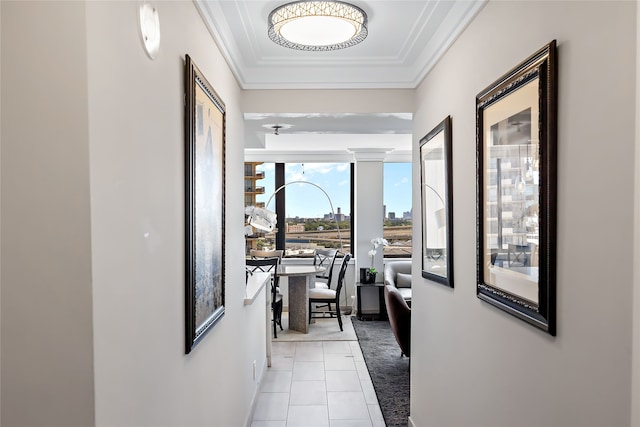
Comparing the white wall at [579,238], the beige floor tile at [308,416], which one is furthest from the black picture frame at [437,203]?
the beige floor tile at [308,416]

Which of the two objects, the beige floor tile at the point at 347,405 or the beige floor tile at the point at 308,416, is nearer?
the beige floor tile at the point at 308,416

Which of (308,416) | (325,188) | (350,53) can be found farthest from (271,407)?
(325,188)

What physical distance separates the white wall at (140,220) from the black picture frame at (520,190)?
3.57 ft

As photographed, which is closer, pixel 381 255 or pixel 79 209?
pixel 79 209

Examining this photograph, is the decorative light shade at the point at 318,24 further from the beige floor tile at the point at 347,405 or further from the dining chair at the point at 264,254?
the dining chair at the point at 264,254

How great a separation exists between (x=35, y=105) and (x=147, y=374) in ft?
2.36

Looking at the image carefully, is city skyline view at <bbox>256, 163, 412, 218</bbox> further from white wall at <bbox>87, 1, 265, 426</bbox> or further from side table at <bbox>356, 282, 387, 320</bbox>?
white wall at <bbox>87, 1, 265, 426</bbox>

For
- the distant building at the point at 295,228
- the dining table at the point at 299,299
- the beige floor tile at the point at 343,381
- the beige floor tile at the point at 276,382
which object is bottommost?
the beige floor tile at the point at 343,381

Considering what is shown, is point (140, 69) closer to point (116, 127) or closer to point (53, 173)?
point (116, 127)

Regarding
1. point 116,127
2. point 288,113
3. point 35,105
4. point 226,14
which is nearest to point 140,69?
point 116,127

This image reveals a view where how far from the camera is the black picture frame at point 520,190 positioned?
4.07ft

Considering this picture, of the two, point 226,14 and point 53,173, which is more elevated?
point 226,14

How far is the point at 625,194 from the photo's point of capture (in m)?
0.95

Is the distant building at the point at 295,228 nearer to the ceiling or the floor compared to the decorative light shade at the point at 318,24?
nearer to the floor
